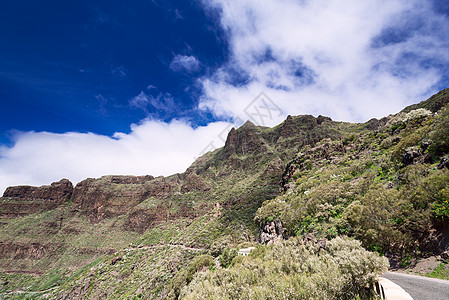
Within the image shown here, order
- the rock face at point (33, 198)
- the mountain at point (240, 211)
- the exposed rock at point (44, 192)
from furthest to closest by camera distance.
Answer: the exposed rock at point (44, 192), the rock face at point (33, 198), the mountain at point (240, 211)

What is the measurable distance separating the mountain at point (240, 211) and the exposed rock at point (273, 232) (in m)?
0.20

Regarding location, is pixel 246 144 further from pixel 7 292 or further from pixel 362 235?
pixel 7 292

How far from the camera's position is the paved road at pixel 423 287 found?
6.64 m

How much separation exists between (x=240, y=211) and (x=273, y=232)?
35923mm

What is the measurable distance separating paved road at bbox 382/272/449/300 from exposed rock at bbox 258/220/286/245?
16.5 m

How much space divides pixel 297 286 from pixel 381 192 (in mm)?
12012

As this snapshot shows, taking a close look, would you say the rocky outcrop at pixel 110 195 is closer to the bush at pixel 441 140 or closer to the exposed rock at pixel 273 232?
the exposed rock at pixel 273 232

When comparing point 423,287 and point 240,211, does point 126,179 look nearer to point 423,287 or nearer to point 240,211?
point 240,211

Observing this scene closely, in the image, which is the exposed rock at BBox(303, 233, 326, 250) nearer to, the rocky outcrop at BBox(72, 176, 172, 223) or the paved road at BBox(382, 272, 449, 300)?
the paved road at BBox(382, 272, 449, 300)

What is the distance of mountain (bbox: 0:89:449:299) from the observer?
12.5 meters

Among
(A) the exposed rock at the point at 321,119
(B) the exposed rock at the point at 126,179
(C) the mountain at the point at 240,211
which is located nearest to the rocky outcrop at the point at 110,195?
(C) the mountain at the point at 240,211

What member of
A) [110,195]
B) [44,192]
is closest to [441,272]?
[110,195]

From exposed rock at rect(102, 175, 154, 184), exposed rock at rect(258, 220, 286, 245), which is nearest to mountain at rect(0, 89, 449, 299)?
exposed rock at rect(258, 220, 286, 245)

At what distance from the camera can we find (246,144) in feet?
502
